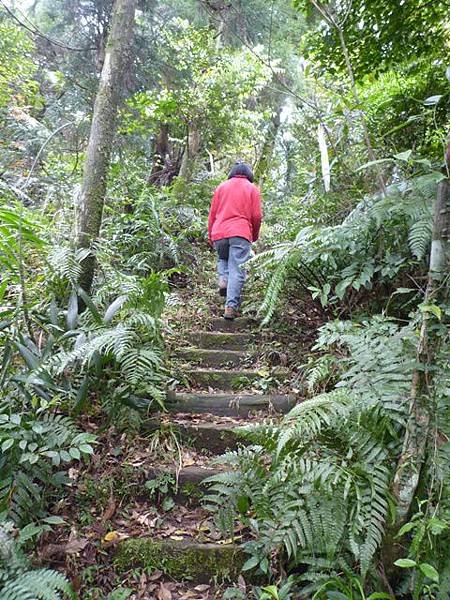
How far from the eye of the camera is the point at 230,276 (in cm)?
510

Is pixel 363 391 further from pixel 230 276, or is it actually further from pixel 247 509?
pixel 230 276

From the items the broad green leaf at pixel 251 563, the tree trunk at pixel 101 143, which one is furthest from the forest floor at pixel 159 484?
the tree trunk at pixel 101 143

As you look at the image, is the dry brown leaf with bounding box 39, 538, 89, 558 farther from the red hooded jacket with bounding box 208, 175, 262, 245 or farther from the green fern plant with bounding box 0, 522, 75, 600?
the red hooded jacket with bounding box 208, 175, 262, 245

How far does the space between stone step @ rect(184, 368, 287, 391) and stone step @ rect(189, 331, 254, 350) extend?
0.65 m

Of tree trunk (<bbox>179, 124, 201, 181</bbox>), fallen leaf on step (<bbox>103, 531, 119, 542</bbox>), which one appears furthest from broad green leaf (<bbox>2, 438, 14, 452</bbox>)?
tree trunk (<bbox>179, 124, 201, 181</bbox>)

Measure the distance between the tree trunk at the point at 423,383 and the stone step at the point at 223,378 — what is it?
193 centimetres

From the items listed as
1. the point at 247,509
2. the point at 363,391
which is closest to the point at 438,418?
the point at 363,391

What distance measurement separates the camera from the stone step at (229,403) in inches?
140

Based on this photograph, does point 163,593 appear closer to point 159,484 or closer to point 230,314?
point 159,484

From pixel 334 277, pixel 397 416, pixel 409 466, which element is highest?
pixel 334 277

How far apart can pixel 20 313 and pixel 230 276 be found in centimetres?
240

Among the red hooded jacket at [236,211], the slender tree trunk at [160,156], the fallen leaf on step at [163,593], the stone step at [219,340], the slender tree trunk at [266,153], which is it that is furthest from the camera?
the slender tree trunk at [266,153]

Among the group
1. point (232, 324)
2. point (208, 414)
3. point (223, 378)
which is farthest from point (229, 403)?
point (232, 324)

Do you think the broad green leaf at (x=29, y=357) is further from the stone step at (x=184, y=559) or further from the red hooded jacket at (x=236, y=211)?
the red hooded jacket at (x=236, y=211)
